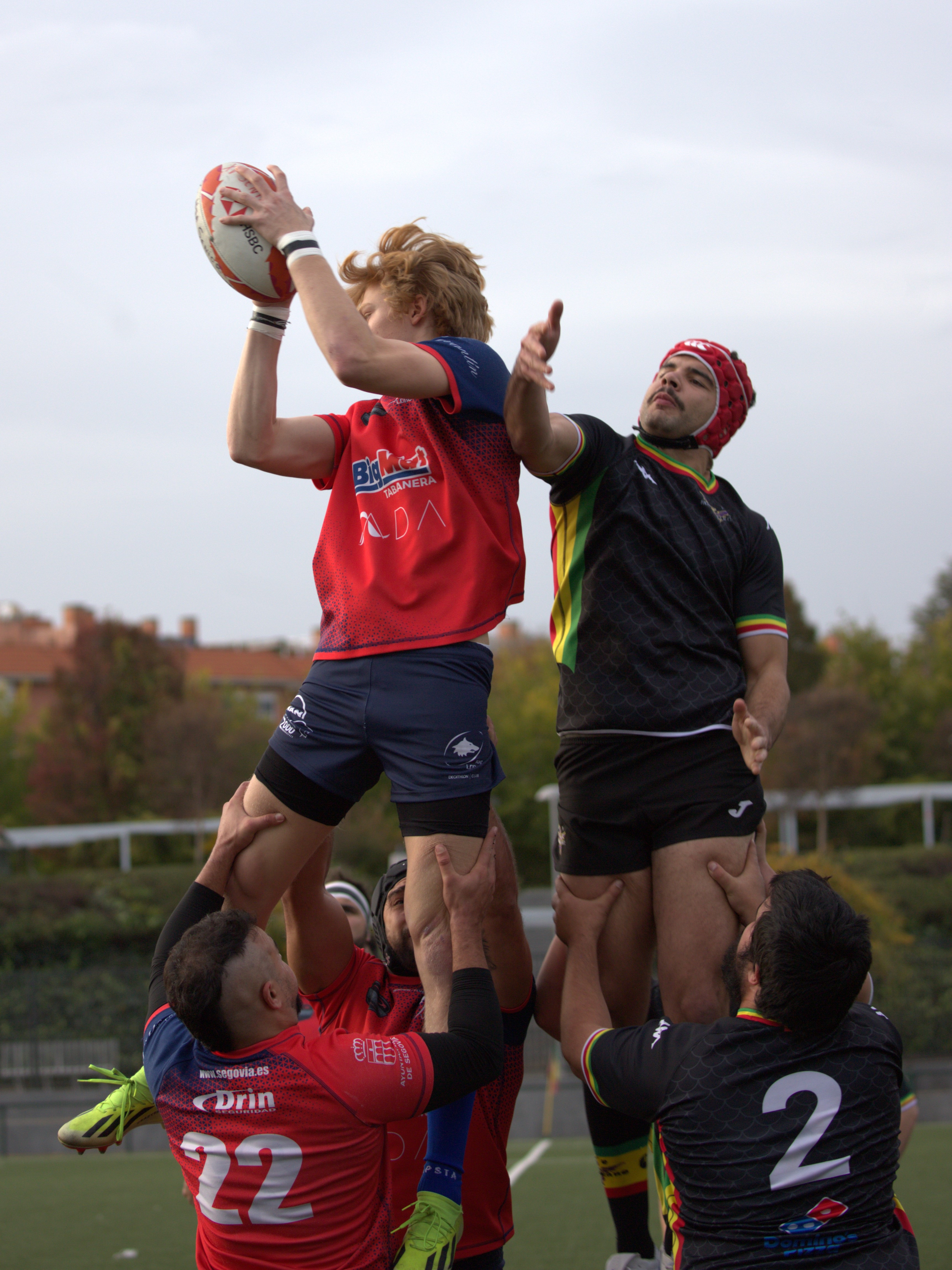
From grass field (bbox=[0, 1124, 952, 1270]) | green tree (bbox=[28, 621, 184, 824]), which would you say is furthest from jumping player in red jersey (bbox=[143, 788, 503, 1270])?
green tree (bbox=[28, 621, 184, 824])

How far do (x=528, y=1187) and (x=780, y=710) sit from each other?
8465mm

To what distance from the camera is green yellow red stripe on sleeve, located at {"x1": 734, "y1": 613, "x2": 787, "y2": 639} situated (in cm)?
412

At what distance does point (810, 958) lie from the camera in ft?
10.2

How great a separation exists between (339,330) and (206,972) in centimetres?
171

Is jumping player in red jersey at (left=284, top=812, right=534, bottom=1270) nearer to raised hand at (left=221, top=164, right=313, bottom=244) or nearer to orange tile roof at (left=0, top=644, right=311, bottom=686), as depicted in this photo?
raised hand at (left=221, top=164, right=313, bottom=244)

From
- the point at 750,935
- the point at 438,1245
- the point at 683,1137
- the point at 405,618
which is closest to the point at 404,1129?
the point at 438,1245

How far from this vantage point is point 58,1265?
7820 mm

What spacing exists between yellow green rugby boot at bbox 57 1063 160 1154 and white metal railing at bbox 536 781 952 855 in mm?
30481

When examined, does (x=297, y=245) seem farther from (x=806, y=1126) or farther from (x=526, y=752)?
(x=526, y=752)

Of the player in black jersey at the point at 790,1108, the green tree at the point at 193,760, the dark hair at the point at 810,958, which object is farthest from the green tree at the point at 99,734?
the dark hair at the point at 810,958

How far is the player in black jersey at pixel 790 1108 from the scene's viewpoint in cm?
309

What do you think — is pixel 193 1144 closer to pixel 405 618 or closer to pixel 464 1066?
pixel 464 1066

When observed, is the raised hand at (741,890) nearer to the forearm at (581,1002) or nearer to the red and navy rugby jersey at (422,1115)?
the forearm at (581,1002)

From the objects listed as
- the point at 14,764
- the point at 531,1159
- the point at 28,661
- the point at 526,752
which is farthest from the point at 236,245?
the point at 28,661
